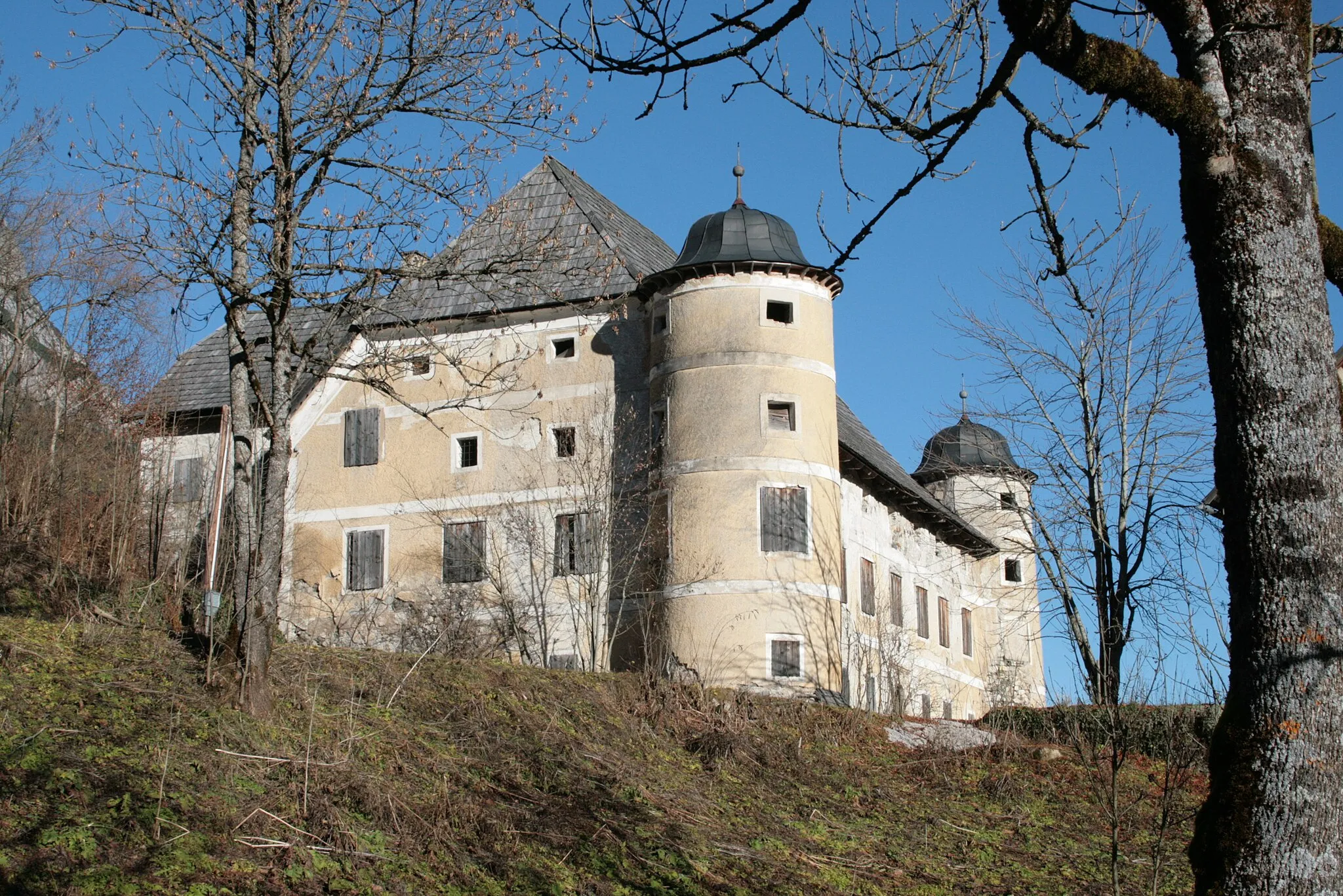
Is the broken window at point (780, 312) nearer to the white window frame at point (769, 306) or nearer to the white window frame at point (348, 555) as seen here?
the white window frame at point (769, 306)

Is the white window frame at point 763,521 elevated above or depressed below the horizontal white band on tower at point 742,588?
above

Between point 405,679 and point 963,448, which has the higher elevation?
point 963,448

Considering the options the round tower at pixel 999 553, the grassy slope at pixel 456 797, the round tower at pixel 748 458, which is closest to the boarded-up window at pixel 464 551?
the round tower at pixel 748 458

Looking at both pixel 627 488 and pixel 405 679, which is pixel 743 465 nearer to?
pixel 627 488

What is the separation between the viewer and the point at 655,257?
1215 inches

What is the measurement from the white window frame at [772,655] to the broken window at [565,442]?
5574 mm

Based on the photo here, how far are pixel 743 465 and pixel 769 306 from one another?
3286 mm

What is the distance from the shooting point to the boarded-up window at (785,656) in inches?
910

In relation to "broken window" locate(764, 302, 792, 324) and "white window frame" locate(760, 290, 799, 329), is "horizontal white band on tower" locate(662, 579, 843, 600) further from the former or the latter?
"broken window" locate(764, 302, 792, 324)

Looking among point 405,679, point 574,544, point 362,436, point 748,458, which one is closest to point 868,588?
point 748,458

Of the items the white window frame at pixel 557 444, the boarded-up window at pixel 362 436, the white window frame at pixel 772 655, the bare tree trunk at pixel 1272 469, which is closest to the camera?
the bare tree trunk at pixel 1272 469

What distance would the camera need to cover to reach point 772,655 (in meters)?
23.3

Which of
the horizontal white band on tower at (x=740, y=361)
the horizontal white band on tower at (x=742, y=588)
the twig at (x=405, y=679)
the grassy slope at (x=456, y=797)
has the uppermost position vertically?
the horizontal white band on tower at (x=740, y=361)

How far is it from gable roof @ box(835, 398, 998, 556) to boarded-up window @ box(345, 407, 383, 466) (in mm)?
9443
